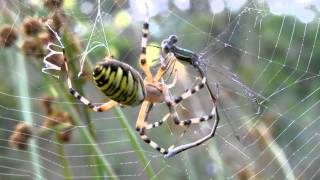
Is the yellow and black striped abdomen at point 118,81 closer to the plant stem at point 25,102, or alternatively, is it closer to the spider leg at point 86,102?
the spider leg at point 86,102

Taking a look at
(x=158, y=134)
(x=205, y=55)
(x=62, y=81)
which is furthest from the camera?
(x=158, y=134)

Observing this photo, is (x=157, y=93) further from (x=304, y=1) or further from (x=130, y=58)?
(x=130, y=58)

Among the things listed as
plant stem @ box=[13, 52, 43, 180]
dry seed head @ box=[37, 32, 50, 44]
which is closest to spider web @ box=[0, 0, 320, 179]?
plant stem @ box=[13, 52, 43, 180]

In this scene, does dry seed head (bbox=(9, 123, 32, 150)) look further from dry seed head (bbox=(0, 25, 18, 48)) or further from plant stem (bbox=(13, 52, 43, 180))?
dry seed head (bbox=(0, 25, 18, 48))

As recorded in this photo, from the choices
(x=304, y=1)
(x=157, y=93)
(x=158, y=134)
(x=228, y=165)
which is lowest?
(x=228, y=165)

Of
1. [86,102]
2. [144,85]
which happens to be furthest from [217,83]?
[86,102]

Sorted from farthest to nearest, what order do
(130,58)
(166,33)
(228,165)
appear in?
(130,58) → (166,33) → (228,165)

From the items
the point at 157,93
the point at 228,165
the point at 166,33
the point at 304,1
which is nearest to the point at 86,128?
the point at 157,93

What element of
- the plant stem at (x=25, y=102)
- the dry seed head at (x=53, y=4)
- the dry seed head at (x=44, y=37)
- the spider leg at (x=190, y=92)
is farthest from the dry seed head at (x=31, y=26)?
the spider leg at (x=190, y=92)
